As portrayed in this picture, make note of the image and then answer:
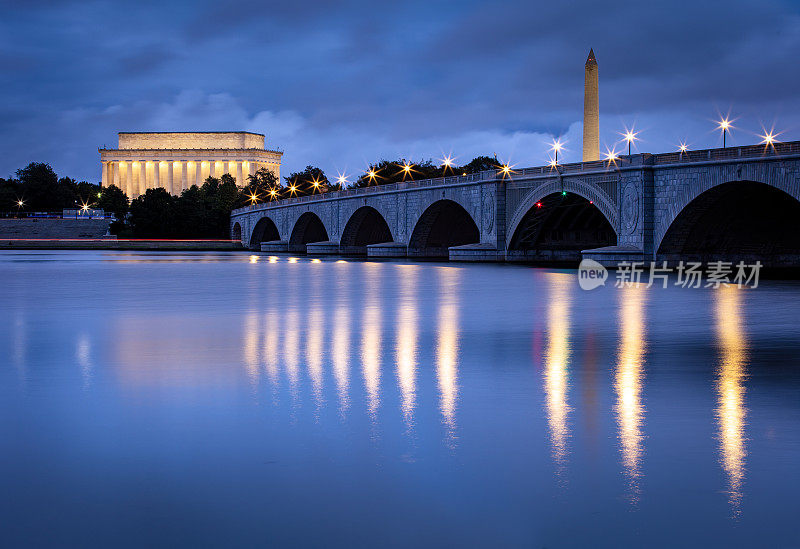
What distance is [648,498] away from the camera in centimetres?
593

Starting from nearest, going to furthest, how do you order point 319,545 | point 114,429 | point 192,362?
1. point 319,545
2. point 114,429
3. point 192,362

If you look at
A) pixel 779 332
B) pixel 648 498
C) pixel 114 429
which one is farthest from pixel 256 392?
pixel 779 332

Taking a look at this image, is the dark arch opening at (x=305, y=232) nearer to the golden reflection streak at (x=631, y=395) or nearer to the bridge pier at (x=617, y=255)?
the bridge pier at (x=617, y=255)

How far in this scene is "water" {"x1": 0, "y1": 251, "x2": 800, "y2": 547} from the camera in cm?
549

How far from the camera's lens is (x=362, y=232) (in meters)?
94.7

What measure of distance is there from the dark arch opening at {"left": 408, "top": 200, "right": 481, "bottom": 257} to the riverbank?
51396mm

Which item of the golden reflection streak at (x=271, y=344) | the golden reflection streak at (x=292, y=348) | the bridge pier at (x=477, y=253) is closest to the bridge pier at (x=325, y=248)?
the bridge pier at (x=477, y=253)

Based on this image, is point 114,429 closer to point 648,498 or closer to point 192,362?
point 192,362

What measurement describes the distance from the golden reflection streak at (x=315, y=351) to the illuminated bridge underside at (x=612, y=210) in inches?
1121

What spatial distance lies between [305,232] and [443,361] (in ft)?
337

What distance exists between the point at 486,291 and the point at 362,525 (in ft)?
82.8

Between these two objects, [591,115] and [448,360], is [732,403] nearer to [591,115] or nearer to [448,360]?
[448,360]

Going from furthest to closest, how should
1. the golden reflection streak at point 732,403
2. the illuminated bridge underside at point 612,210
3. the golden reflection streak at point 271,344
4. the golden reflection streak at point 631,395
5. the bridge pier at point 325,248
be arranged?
the bridge pier at point 325,248
the illuminated bridge underside at point 612,210
the golden reflection streak at point 271,344
the golden reflection streak at point 631,395
the golden reflection streak at point 732,403

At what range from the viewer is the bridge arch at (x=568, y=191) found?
5069 cm
